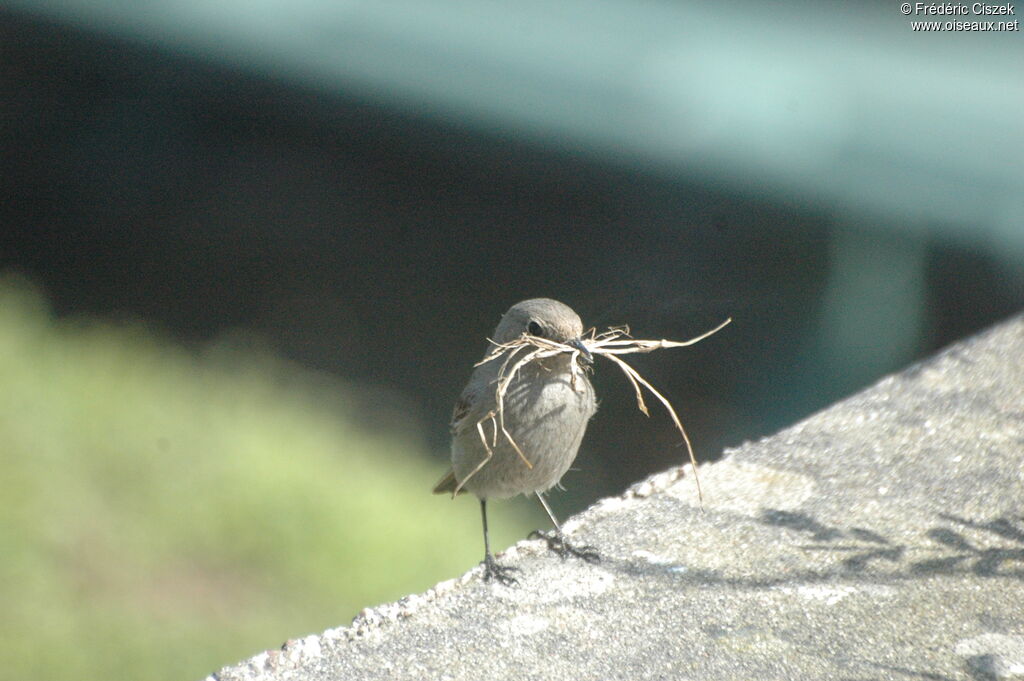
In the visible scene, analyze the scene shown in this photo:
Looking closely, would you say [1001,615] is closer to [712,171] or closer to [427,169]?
[712,171]

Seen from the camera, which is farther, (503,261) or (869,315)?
(503,261)

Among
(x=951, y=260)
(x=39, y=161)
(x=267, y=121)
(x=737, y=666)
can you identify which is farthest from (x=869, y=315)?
(x=39, y=161)

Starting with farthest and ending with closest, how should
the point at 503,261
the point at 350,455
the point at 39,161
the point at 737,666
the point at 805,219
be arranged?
1. the point at 39,161
2. the point at 503,261
3. the point at 350,455
4. the point at 805,219
5. the point at 737,666

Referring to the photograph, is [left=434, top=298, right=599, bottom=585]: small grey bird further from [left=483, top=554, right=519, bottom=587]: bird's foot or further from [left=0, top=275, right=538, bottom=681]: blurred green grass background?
[left=0, top=275, right=538, bottom=681]: blurred green grass background

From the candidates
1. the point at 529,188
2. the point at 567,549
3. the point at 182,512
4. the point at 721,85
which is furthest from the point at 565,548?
the point at 529,188

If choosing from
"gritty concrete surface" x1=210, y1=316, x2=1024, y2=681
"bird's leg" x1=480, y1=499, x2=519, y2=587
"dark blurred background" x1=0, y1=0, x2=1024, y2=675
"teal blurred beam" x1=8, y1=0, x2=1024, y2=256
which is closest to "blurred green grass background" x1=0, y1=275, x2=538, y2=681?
"dark blurred background" x1=0, y1=0, x2=1024, y2=675
